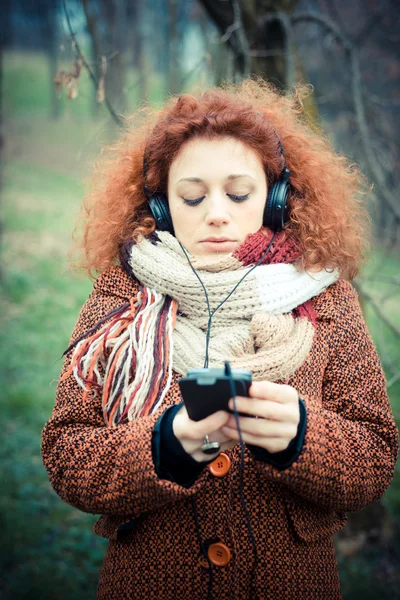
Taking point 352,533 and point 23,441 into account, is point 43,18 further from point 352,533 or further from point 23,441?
point 352,533

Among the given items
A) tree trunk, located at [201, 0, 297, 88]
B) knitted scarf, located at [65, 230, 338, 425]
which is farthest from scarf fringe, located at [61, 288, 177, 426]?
tree trunk, located at [201, 0, 297, 88]

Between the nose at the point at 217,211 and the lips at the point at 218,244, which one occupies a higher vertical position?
the nose at the point at 217,211

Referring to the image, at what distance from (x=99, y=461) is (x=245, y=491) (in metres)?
0.44

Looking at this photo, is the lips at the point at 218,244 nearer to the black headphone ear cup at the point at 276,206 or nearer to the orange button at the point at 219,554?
the black headphone ear cup at the point at 276,206

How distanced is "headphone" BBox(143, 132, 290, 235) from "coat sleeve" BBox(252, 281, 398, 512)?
0.31 m

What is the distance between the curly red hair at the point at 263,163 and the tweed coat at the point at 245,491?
422 millimetres

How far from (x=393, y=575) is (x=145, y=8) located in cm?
971

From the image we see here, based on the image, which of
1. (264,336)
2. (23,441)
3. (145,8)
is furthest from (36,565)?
(145,8)

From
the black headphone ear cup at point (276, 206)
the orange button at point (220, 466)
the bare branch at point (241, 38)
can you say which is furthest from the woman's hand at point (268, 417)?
the bare branch at point (241, 38)

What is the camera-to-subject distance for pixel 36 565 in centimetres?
307

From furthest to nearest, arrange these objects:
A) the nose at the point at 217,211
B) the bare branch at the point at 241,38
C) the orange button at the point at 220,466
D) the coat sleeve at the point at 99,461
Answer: the bare branch at the point at 241,38, the nose at the point at 217,211, the orange button at the point at 220,466, the coat sleeve at the point at 99,461

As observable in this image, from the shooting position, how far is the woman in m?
1.38

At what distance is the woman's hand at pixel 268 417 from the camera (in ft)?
4.18

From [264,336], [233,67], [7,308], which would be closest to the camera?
[264,336]
